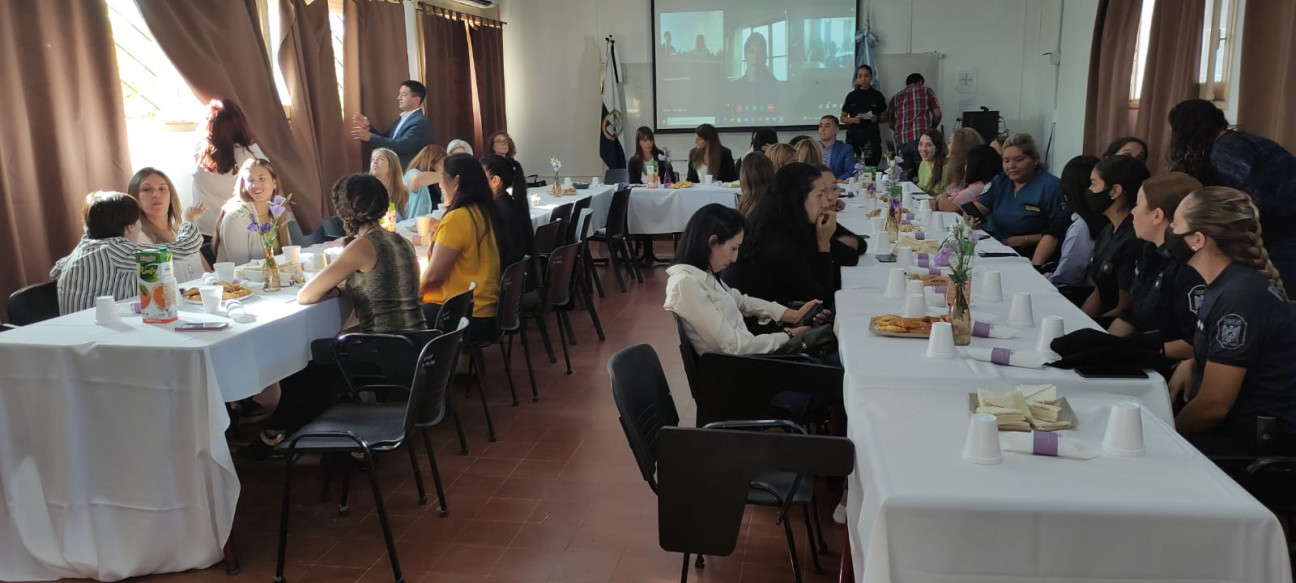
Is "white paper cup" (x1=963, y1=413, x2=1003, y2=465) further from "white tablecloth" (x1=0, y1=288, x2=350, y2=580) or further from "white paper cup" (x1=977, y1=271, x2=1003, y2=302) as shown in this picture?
"white tablecloth" (x1=0, y1=288, x2=350, y2=580)

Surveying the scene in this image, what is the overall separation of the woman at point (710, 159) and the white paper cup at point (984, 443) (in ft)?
21.8

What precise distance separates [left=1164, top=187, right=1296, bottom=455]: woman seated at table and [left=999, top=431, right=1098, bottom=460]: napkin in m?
0.67

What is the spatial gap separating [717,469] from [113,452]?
72.7 inches

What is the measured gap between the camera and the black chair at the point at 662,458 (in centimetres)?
196

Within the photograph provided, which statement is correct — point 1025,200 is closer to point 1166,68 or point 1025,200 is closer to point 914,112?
point 1166,68

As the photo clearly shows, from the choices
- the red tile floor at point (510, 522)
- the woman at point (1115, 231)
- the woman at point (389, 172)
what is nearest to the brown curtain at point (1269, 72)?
the woman at point (1115, 231)

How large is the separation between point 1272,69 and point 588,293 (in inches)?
154

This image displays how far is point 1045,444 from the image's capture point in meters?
1.76

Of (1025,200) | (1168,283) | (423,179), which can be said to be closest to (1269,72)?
(1025,200)

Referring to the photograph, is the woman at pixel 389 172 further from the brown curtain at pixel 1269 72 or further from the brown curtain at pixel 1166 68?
the brown curtain at pixel 1166 68

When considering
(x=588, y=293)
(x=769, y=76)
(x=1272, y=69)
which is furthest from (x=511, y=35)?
(x=1272, y=69)

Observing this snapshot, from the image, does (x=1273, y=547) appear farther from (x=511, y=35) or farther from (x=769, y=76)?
(x=511, y=35)

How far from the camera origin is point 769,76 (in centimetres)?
1023

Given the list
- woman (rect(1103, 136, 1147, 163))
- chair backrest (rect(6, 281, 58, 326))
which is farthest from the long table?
woman (rect(1103, 136, 1147, 163))
